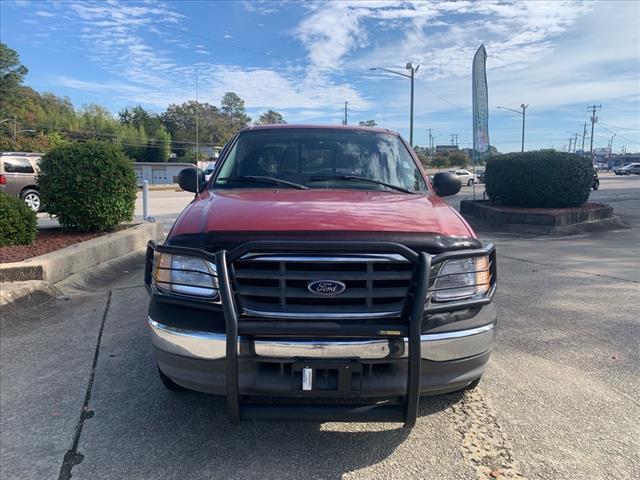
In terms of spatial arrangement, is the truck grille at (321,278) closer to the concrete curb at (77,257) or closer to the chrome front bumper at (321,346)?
the chrome front bumper at (321,346)

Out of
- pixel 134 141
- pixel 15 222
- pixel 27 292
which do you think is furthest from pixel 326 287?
pixel 134 141

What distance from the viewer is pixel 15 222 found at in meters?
6.68

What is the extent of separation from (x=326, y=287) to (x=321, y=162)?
1786 millimetres

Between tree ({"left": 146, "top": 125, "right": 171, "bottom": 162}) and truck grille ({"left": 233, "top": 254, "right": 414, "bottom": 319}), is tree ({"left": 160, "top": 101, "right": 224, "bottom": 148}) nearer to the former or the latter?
tree ({"left": 146, "top": 125, "right": 171, "bottom": 162})

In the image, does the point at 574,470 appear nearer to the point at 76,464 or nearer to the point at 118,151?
the point at 76,464

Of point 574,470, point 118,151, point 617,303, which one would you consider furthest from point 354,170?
point 118,151

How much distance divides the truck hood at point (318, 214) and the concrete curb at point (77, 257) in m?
3.47

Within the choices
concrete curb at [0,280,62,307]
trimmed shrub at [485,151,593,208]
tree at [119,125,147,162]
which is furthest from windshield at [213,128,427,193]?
tree at [119,125,147,162]

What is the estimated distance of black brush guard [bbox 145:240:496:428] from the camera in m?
2.34

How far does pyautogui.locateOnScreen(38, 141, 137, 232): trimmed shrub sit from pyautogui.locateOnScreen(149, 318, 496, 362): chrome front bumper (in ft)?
20.7

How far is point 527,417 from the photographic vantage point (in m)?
3.16

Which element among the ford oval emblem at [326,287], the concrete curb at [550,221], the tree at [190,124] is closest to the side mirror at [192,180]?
the ford oval emblem at [326,287]

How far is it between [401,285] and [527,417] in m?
1.47

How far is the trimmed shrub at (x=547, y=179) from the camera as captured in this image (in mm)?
11867
